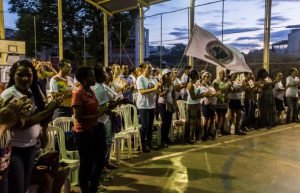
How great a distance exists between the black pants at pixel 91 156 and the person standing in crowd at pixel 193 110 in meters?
3.52

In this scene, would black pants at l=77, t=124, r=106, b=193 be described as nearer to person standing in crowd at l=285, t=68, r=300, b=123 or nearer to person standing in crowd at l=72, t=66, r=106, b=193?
person standing in crowd at l=72, t=66, r=106, b=193

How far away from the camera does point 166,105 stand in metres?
6.55

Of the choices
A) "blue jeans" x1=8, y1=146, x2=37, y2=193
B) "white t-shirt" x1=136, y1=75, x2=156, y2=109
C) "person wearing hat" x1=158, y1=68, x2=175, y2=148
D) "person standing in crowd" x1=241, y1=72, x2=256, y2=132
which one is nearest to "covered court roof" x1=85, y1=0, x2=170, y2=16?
"person standing in crowd" x1=241, y1=72, x2=256, y2=132

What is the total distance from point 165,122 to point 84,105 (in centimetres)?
330

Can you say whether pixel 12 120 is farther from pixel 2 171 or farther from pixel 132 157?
pixel 132 157

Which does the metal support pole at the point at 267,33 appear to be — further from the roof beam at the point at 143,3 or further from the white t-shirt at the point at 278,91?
the roof beam at the point at 143,3

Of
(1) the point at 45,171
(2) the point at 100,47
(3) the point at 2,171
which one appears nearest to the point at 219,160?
(1) the point at 45,171

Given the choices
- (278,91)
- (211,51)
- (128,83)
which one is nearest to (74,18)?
(128,83)

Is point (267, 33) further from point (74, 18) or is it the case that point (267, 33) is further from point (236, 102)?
point (74, 18)

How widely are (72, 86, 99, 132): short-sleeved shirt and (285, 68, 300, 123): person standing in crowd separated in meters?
7.36

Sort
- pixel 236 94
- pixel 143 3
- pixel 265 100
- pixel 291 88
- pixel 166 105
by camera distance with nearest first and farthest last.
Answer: pixel 166 105, pixel 236 94, pixel 265 100, pixel 291 88, pixel 143 3

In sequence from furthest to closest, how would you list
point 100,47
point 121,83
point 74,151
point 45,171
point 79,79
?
1. point 100,47
2. point 121,83
3. point 74,151
4. point 79,79
5. point 45,171

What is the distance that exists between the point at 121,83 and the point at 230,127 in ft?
9.94

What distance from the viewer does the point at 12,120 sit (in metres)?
2.25
